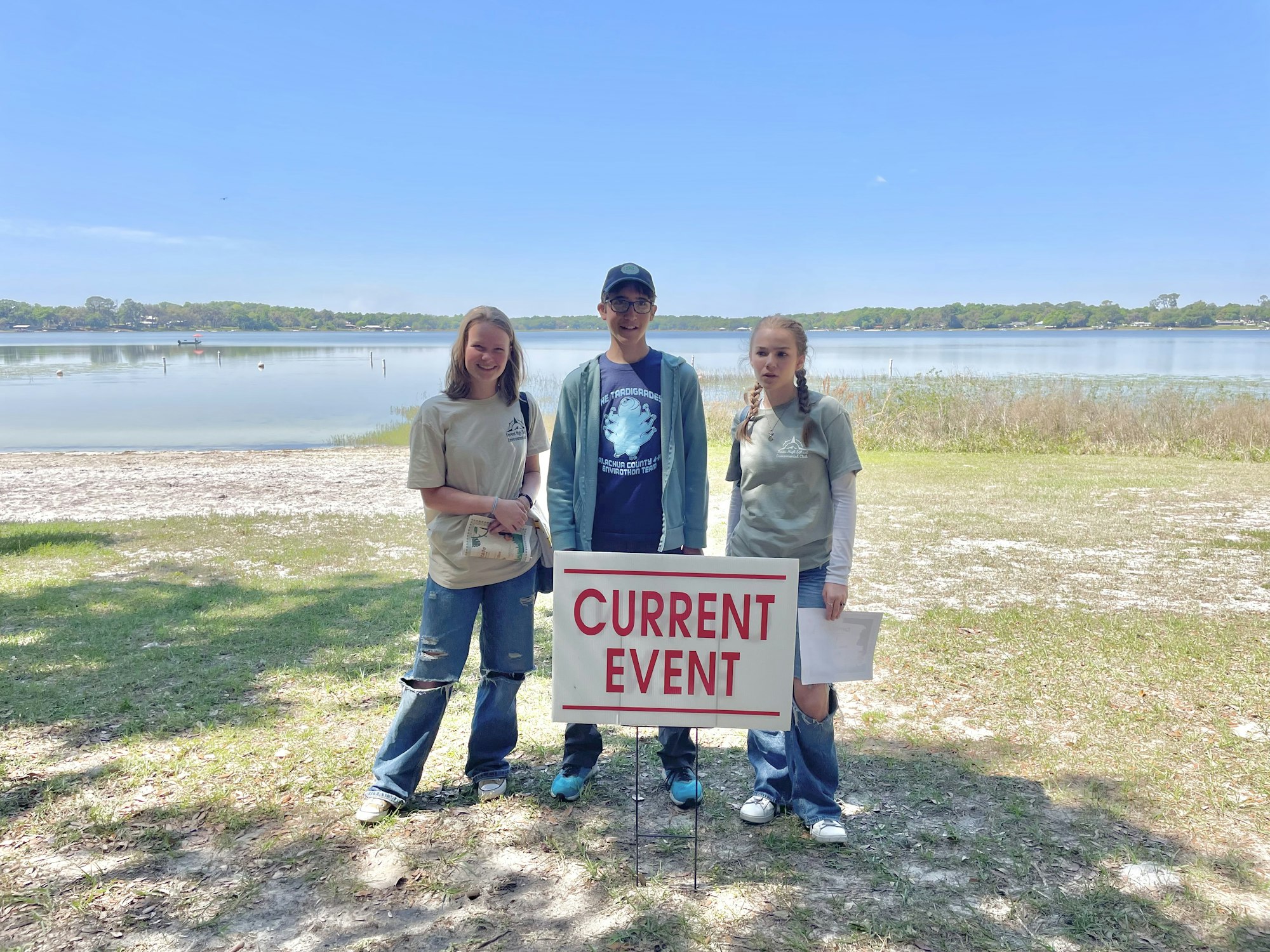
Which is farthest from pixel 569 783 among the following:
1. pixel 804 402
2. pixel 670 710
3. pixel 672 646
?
pixel 804 402

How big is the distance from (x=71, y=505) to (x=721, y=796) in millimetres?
11544

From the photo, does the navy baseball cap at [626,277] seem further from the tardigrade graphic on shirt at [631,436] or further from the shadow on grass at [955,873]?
the shadow on grass at [955,873]

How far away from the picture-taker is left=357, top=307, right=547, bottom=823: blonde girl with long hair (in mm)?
3389

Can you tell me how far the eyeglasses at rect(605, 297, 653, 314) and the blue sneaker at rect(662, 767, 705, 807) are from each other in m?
1.95

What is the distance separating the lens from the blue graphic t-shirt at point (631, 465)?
341 cm

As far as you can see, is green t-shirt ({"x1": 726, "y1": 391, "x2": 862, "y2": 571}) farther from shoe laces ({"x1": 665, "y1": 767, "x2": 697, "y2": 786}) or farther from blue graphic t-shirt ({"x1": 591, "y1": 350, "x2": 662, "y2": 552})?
shoe laces ({"x1": 665, "y1": 767, "x2": 697, "y2": 786})

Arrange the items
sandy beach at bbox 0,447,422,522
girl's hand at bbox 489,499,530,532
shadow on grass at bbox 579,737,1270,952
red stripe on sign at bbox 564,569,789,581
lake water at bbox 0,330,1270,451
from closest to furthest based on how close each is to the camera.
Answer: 1. shadow on grass at bbox 579,737,1270,952
2. red stripe on sign at bbox 564,569,789,581
3. girl's hand at bbox 489,499,530,532
4. sandy beach at bbox 0,447,422,522
5. lake water at bbox 0,330,1270,451

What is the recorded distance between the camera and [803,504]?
3.25 metres

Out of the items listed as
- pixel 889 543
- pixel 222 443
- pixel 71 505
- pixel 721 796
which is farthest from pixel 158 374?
pixel 721 796

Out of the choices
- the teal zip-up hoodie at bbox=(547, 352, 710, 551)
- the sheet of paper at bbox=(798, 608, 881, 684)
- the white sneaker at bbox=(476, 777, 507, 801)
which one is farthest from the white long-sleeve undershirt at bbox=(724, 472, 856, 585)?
the white sneaker at bbox=(476, 777, 507, 801)

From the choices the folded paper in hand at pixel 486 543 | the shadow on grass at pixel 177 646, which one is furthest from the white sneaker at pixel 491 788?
the shadow on grass at pixel 177 646

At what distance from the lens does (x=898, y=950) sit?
2654 millimetres

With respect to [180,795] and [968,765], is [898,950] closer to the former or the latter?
[968,765]

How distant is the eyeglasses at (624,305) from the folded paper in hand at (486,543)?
99cm
